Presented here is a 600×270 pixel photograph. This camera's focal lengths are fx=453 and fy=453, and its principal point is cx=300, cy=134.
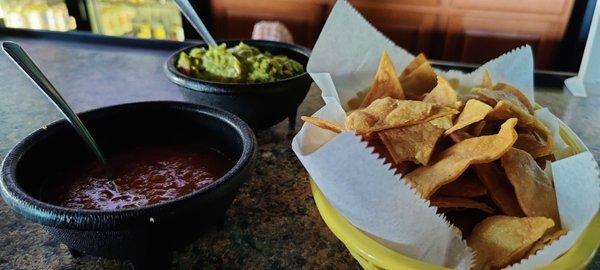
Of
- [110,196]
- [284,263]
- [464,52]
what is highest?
[110,196]

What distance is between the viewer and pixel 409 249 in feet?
1.82

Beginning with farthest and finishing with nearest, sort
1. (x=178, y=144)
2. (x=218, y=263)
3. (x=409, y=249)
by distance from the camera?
(x=178, y=144), (x=218, y=263), (x=409, y=249)

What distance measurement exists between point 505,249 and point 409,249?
0.12 metres

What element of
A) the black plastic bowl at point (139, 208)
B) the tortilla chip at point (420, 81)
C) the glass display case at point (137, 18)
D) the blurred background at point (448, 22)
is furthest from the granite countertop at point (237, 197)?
the glass display case at point (137, 18)

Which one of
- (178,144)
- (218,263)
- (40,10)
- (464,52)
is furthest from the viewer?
(40,10)

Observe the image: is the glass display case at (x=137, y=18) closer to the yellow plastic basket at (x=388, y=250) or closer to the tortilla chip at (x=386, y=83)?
the tortilla chip at (x=386, y=83)

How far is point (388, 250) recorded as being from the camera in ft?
1.75

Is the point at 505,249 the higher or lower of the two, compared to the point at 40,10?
higher

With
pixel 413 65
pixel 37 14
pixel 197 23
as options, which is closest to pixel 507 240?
pixel 413 65

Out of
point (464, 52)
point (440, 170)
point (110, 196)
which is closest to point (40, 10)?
point (464, 52)

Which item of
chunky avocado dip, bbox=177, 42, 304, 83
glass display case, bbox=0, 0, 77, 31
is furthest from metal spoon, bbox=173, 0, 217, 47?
glass display case, bbox=0, 0, 77, 31

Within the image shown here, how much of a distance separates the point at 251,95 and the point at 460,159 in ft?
1.39

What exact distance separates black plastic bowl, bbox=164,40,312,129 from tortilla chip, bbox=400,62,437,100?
0.21 m

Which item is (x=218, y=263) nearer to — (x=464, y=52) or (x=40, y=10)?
(x=464, y=52)
